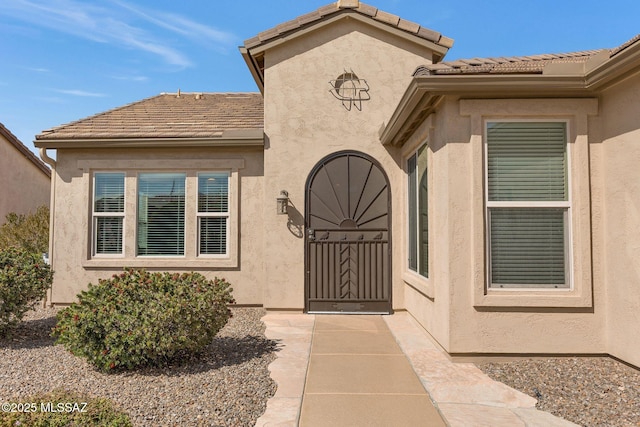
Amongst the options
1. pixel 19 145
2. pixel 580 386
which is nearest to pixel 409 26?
pixel 580 386

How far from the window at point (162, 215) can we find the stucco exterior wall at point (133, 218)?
0.14m

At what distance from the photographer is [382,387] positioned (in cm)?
436

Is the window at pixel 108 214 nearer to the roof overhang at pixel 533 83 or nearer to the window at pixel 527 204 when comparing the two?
the roof overhang at pixel 533 83

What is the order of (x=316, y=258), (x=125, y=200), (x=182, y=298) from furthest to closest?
(x=125, y=200) < (x=316, y=258) < (x=182, y=298)

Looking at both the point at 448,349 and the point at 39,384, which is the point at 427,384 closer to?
the point at 448,349

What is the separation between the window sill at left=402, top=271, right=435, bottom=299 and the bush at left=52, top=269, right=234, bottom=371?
2743 millimetres

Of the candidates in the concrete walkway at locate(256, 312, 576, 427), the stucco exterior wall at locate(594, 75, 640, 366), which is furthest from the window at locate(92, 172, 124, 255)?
the stucco exterior wall at locate(594, 75, 640, 366)

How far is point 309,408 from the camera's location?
3838 millimetres

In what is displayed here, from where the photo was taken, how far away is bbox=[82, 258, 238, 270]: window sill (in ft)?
28.5

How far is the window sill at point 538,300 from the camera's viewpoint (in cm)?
505

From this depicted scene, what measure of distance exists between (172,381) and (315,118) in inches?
213

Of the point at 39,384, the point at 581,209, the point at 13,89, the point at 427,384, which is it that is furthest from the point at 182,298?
the point at 13,89

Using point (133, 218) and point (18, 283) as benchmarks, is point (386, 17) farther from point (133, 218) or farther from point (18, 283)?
point (18, 283)

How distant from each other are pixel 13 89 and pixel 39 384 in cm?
925
